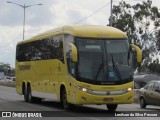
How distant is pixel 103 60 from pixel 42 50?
6053 mm

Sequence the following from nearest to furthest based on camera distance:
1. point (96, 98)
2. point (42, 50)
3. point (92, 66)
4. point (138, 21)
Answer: point (96, 98), point (92, 66), point (42, 50), point (138, 21)

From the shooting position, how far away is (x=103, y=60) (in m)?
19.5

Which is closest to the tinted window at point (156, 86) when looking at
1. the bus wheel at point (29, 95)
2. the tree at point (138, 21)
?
the bus wheel at point (29, 95)

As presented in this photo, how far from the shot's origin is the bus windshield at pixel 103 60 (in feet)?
63.4

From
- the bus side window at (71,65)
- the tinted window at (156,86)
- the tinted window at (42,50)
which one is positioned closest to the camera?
the bus side window at (71,65)

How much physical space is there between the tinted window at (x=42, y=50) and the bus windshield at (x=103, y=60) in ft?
6.04

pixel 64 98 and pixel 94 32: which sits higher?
pixel 94 32

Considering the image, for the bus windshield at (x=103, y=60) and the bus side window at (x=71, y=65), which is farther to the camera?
the bus side window at (x=71, y=65)

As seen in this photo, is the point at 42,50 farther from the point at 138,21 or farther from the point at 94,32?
the point at 138,21

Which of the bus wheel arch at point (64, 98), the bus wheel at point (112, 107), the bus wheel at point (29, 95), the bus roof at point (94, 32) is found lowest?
the bus wheel at point (29, 95)

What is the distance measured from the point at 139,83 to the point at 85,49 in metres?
49.2

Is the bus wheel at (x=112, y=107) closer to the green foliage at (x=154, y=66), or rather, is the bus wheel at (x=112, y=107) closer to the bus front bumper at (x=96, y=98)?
the bus front bumper at (x=96, y=98)

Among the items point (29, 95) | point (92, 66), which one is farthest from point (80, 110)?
point (29, 95)

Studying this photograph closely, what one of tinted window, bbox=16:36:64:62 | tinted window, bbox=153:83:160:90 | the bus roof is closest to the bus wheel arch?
tinted window, bbox=16:36:64:62
